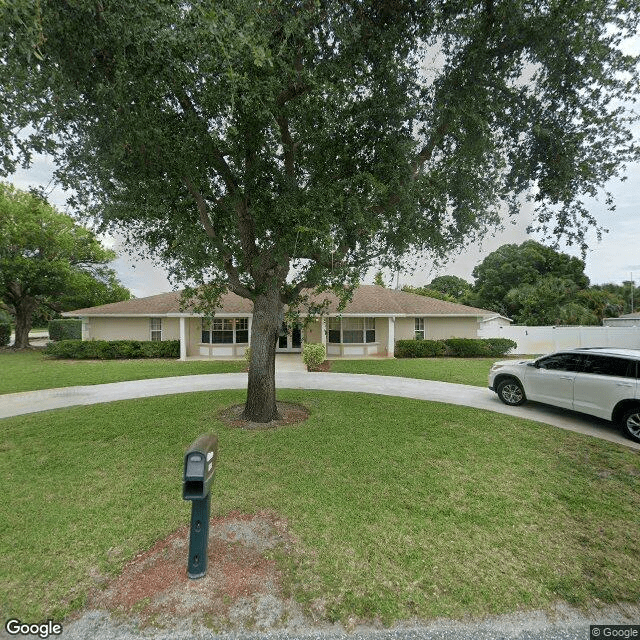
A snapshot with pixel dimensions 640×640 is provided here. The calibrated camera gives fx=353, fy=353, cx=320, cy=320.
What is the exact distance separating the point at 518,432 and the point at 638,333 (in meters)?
17.5

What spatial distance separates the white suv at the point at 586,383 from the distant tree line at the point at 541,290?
81.7 ft

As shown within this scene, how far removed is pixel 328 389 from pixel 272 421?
12.2ft

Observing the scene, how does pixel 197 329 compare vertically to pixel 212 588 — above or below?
above

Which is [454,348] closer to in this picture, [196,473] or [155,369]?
[155,369]

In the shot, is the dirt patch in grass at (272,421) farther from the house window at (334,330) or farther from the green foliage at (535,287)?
the green foliage at (535,287)

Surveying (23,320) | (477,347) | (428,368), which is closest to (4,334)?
(23,320)

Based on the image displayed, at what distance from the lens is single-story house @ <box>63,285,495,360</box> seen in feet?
63.1

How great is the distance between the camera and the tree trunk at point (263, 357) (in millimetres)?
7812

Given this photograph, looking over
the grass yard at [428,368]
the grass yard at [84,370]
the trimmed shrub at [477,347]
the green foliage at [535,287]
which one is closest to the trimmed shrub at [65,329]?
the grass yard at [84,370]

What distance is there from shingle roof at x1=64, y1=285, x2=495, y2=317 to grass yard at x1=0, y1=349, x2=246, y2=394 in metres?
2.97

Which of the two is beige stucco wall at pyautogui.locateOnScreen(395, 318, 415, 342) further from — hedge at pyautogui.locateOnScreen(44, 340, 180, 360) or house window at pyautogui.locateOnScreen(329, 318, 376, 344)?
hedge at pyautogui.locateOnScreen(44, 340, 180, 360)

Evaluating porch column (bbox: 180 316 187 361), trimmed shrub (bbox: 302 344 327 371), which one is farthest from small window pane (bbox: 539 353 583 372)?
porch column (bbox: 180 316 187 361)

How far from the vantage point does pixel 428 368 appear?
15.5 metres

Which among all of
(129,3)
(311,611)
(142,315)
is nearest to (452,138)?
(129,3)
